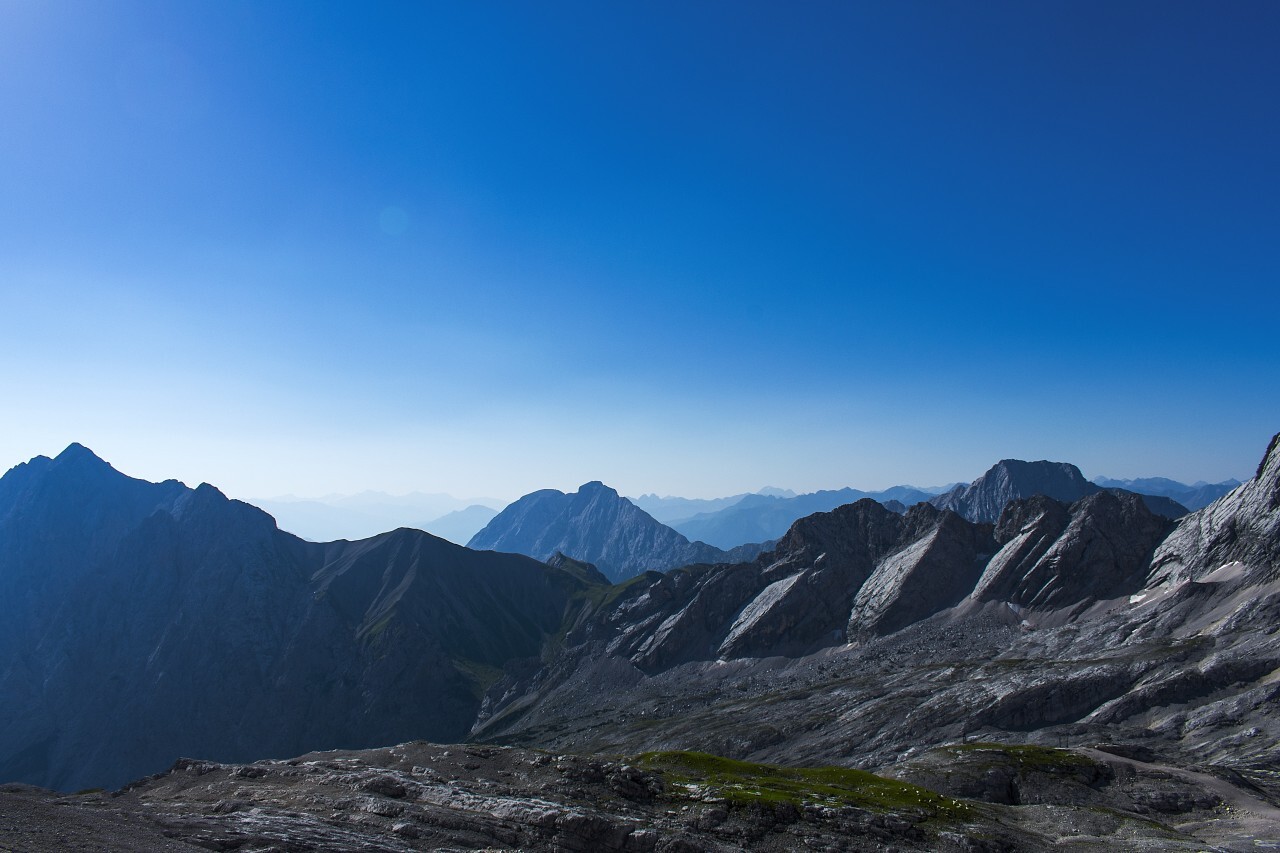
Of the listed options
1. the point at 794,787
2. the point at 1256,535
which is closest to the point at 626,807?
the point at 794,787

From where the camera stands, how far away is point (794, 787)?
8056 centimetres

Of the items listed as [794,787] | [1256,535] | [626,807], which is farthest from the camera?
[1256,535]

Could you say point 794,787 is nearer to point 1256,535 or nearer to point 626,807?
point 626,807

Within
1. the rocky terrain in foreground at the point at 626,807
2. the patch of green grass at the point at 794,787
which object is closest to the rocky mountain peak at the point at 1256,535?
the rocky terrain in foreground at the point at 626,807

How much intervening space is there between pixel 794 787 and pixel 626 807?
1082 inches

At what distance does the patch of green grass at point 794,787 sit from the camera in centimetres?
6769

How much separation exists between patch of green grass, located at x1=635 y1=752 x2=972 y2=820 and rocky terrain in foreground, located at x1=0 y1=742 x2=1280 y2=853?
324mm

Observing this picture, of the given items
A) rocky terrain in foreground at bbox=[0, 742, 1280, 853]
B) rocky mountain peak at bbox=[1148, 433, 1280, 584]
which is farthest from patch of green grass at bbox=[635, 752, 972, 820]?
rocky mountain peak at bbox=[1148, 433, 1280, 584]

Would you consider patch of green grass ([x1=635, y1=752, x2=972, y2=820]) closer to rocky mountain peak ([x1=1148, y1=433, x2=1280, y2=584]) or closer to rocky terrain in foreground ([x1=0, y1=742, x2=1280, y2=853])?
rocky terrain in foreground ([x1=0, y1=742, x2=1280, y2=853])

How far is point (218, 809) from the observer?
57.2 meters

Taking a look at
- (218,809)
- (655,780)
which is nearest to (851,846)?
(655,780)

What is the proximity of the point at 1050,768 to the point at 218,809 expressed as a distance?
100510mm

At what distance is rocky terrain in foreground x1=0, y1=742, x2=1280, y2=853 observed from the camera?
161ft

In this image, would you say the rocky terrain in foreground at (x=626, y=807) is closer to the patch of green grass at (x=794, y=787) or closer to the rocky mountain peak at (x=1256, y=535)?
the patch of green grass at (x=794, y=787)
